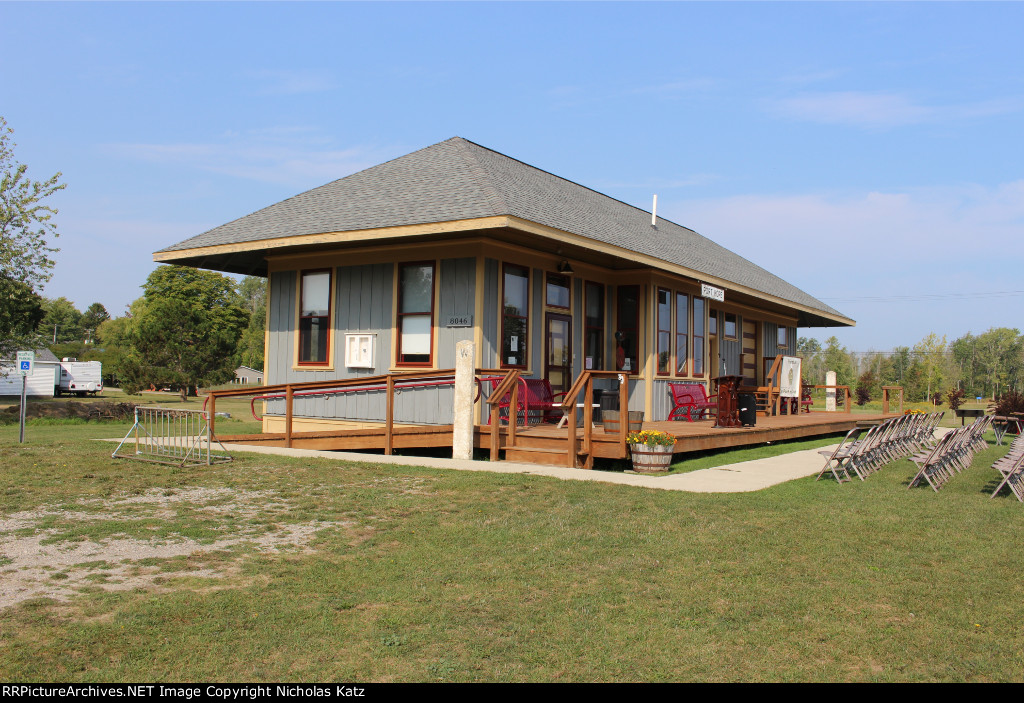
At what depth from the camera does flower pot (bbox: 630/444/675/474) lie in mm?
11594

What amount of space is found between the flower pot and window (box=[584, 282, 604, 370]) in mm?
5242

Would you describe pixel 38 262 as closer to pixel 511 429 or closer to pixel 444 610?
pixel 511 429

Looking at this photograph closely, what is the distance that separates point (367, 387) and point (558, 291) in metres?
4.18

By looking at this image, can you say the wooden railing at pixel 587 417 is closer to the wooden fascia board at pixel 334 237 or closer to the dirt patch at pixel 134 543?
the wooden fascia board at pixel 334 237

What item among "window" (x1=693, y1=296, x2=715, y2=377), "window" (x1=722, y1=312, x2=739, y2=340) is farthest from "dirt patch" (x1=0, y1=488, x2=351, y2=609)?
"window" (x1=722, y1=312, x2=739, y2=340)

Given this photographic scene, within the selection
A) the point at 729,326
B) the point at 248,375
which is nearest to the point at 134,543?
the point at 729,326

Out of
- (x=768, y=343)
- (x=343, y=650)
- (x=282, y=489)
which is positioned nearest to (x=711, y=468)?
(x=282, y=489)

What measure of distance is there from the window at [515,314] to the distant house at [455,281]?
3 centimetres

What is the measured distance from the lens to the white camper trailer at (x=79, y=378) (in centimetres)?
5547

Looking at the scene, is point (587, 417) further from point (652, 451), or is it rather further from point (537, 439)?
point (652, 451)

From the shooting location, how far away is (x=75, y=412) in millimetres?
28359
